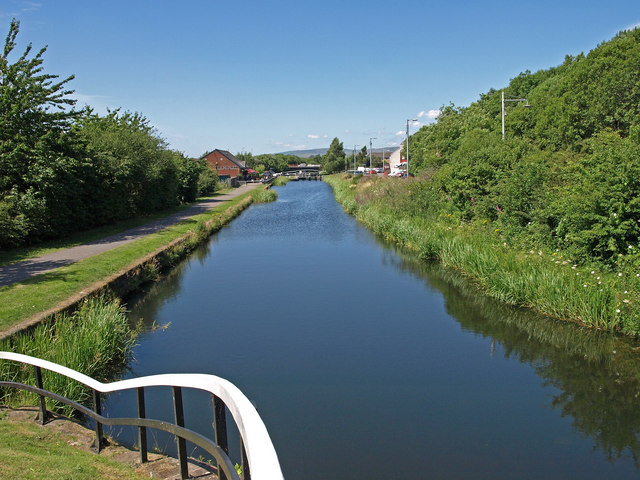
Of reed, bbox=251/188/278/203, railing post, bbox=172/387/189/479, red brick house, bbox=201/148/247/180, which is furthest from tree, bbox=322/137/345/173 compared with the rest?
railing post, bbox=172/387/189/479

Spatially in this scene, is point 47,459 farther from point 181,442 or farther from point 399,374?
point 399,374

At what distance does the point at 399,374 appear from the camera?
354 inches

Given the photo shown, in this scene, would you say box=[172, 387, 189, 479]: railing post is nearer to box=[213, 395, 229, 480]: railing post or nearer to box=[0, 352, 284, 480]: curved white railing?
box=[0, 352, 284, 480]: curved white railing

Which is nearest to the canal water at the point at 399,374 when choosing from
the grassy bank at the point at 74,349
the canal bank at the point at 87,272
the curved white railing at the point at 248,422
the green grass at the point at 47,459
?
the grassy bank at the point at 74,349

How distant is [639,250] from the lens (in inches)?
414

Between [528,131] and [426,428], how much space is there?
2986 cm

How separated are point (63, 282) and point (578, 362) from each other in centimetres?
1093

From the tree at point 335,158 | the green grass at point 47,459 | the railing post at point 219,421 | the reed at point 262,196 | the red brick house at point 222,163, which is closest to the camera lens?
the railing post at point 219,421

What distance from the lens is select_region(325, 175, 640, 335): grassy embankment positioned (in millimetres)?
10172

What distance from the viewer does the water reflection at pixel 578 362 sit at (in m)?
7.16

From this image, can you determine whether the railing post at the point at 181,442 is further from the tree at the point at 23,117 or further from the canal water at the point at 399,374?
the tree at the point at 23,117

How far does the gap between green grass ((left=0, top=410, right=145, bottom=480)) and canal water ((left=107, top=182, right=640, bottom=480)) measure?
4.99 ft

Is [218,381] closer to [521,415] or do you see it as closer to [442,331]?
[521,415]

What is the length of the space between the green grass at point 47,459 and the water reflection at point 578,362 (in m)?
5.83
